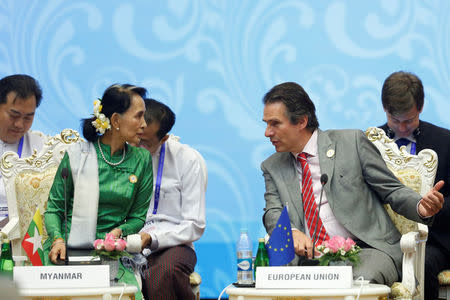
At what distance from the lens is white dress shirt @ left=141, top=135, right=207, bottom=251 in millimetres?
3518

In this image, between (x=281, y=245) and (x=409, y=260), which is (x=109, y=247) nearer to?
(x=281, y=245)

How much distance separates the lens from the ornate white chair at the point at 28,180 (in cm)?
366

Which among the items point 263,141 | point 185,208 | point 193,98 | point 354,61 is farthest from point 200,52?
point 185,208

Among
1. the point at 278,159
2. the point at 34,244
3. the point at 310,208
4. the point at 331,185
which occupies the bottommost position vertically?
the point at 34,244

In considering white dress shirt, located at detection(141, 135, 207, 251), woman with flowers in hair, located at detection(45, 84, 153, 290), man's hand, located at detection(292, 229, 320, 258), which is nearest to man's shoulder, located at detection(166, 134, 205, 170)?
white dress shirt, located at detection(141, 135, 207, 251)

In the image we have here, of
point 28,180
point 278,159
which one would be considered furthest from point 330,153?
point 28,180

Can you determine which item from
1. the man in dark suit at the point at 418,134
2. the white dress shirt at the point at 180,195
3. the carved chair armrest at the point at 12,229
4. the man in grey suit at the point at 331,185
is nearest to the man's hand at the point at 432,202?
the man in grey suit at the point at 331,185

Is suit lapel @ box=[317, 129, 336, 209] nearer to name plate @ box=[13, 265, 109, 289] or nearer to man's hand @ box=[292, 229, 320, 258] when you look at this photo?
man's hand @ box=[292, 229, 320, 258]

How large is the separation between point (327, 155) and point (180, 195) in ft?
2.81

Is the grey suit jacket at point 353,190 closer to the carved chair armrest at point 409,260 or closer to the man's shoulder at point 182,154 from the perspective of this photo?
the carved chair armrest at point 409,260

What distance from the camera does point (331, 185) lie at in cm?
328

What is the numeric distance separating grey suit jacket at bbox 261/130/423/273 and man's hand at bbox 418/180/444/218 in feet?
0.39

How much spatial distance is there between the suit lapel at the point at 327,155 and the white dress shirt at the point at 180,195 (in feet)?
2.30

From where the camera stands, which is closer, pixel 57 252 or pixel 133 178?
pixel 57 252
